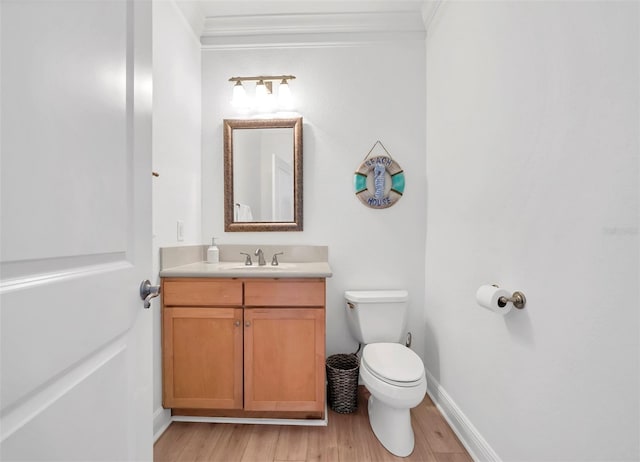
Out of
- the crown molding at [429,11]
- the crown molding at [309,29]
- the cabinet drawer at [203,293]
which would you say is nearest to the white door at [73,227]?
the cabinet drawer at [203,293]

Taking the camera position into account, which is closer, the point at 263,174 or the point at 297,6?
the point at 297,6

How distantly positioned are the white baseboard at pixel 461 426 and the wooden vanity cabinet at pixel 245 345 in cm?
73

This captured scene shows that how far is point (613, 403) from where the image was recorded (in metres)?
0.78

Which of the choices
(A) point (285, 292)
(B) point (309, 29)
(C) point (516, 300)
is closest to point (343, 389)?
(A) point (285, 292)

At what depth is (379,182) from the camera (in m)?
2.16

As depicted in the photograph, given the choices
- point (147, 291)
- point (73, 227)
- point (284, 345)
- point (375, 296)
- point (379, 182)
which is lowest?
point (284, 345)

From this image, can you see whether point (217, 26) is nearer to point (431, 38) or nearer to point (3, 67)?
point (431, 38)

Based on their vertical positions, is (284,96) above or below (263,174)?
above

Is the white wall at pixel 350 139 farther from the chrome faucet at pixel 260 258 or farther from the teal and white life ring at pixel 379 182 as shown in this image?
the chrome faucet at pixel 260 258

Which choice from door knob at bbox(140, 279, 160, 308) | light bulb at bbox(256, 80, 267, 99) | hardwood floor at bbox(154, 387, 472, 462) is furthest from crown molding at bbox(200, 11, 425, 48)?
hardwood floor at bbox(154, 387, 472, 462)

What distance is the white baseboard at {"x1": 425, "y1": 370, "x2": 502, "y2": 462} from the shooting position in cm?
134

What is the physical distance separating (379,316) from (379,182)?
0.93 meters

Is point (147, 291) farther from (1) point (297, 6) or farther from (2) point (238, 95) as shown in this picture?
(1) point (297, 6)

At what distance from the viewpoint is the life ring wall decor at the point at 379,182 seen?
216 centimetres
